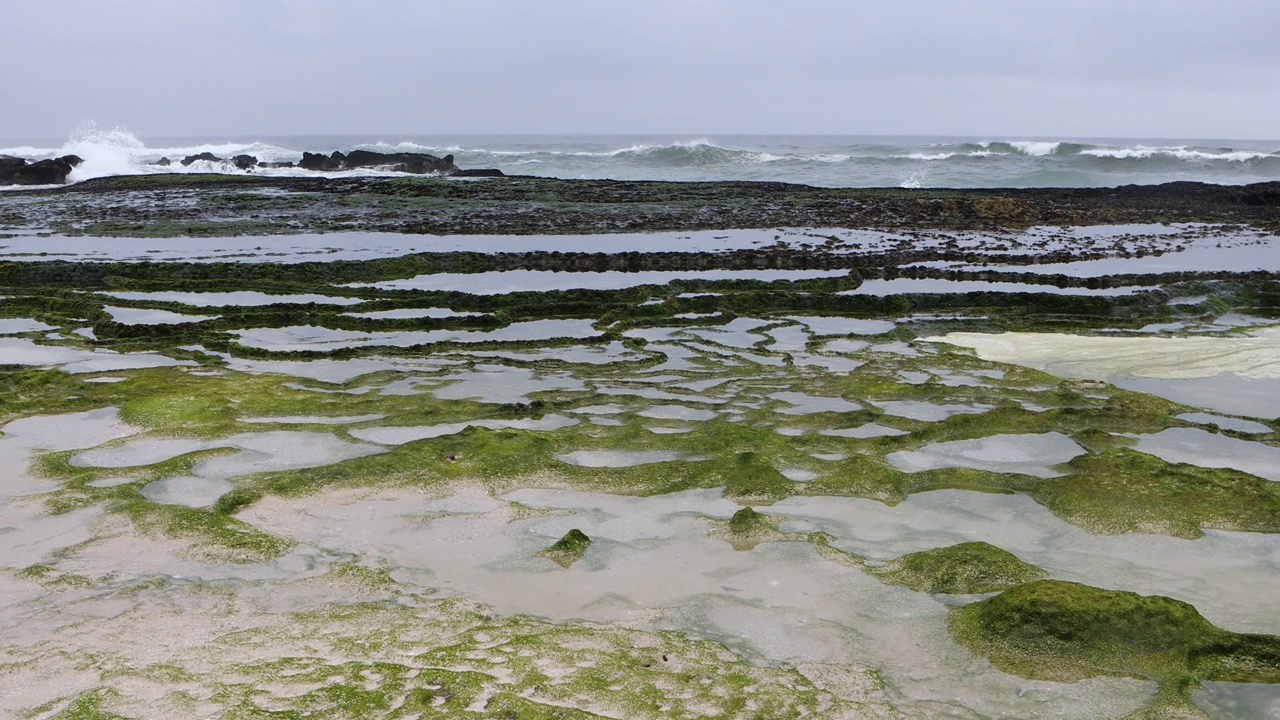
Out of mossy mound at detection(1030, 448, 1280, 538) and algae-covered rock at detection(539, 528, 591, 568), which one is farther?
mossy mound at detection(1030, 448, 1280, 538)

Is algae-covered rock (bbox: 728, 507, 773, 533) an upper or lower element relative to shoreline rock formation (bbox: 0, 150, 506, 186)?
lower

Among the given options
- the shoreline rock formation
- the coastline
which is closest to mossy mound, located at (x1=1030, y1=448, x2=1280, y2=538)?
the coastline

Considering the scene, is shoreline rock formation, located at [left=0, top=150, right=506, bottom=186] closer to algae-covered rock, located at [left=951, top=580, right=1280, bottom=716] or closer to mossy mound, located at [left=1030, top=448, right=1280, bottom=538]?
mossy mound, located at [left=1030, top=448, right=1280, bottom=538]

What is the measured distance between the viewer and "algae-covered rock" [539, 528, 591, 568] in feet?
17.0

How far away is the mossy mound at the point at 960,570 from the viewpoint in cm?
488

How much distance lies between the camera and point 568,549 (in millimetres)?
5242

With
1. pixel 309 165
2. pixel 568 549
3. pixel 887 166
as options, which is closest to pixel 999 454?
pixel 568 549

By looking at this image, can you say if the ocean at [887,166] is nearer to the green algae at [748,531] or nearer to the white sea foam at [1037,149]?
the white sea foam at [1037,149]

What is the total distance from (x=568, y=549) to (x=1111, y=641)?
267cm

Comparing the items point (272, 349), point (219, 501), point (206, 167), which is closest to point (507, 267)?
point (272, 349)

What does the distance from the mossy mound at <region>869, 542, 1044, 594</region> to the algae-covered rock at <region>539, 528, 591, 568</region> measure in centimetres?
156

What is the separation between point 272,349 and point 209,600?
6356 mm

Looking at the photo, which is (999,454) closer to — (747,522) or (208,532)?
(747,522)

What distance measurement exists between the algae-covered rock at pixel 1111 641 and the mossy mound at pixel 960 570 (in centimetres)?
32
